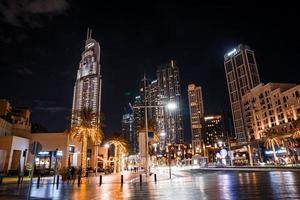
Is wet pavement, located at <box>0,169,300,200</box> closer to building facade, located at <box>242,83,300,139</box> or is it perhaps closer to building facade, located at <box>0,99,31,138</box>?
building facade, located at <box>0,99,31,138</box>

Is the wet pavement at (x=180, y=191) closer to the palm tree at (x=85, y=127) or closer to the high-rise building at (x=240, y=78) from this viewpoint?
the palm tree at (x=85, y=127)

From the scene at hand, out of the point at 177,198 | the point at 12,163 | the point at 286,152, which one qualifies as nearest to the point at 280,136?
the point at 286,152

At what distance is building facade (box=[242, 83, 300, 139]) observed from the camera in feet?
305

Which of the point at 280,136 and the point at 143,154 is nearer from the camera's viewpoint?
the point at 143,154

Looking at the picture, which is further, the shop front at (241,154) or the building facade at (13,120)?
the shop front at (241,154)

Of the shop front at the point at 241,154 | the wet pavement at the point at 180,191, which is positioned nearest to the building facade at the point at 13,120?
the wet pavement at the point at 180,191

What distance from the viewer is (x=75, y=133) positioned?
4394cm

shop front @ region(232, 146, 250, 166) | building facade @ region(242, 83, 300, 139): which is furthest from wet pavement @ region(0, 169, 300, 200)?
shop front @ region(232, 146, 250, 166)

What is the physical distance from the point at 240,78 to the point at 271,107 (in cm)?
5530

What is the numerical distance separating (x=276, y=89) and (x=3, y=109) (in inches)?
3970

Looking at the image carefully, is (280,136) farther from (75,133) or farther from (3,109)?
(3,109)

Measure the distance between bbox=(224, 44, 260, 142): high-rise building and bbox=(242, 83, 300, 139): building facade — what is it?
20449 millimetres

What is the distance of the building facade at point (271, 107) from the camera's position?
305ft

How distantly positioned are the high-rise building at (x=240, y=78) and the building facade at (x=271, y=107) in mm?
20449
